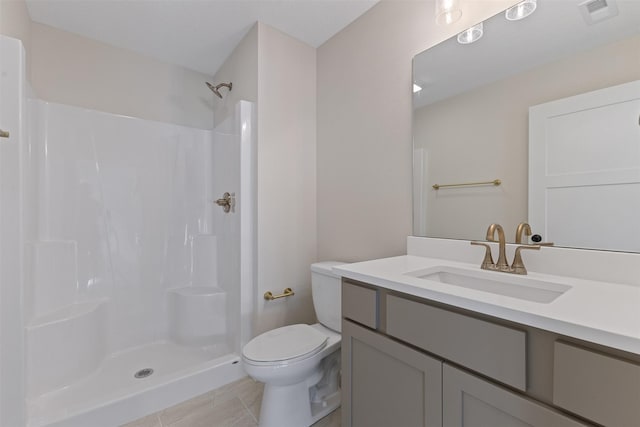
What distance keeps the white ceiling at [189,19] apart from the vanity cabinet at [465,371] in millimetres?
1659

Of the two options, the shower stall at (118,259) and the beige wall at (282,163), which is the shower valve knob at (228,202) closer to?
the shower stall at (118,259)

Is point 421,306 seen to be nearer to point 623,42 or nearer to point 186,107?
point 623,42

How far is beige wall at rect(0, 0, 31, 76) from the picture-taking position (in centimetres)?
129

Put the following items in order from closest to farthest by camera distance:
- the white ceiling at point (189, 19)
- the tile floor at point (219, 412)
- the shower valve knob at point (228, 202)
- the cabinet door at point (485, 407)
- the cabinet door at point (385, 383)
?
the cabinet door at point (485, 407), the cabinet door at point (385, 383), the tile floor at point (219, 412), the white ceiling at point (189, 19), the shower valve knob at point (228, 202)

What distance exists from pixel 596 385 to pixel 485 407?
0.25m

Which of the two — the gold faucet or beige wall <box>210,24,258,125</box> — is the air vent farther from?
beige wall <box>210,24,258,125</box>

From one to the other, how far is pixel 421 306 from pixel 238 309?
135 centimetres

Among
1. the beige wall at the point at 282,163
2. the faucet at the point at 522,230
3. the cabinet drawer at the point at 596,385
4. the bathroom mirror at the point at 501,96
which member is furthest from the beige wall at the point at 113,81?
the cabinet drawer at the point at 596,385

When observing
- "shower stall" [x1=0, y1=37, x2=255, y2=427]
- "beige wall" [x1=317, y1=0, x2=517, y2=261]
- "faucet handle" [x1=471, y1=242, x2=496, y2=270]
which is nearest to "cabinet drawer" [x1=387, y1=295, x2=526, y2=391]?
"faucet handle" [x1=471, y1=242, x2=496, y2=270]

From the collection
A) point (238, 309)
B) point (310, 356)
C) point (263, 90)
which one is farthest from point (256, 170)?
point (310, 356)

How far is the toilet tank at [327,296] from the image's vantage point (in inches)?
59.8

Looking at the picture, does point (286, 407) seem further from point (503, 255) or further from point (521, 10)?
point (521, 10)

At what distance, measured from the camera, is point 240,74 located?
79.6 inches

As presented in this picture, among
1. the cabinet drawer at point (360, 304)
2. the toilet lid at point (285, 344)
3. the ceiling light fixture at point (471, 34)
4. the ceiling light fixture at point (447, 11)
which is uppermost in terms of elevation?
the ceiling light fixture at point (447, 11)
